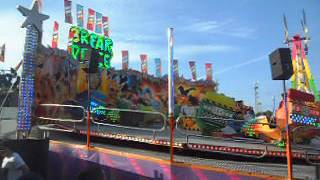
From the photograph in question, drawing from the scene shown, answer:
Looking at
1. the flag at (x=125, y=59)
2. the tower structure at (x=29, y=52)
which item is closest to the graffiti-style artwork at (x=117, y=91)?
the flag at (x=125, y=59)

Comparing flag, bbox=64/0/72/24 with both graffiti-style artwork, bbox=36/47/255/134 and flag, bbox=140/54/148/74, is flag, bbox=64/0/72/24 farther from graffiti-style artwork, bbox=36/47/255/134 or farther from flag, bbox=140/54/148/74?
flag, bbox=140/54/148/74

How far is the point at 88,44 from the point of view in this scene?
2575 centimetres

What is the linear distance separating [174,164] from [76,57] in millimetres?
17274

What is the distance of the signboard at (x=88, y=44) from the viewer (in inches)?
945

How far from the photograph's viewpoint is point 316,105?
492 inches

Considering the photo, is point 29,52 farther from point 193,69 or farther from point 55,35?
point 193,69

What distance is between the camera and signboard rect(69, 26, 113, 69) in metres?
24.0

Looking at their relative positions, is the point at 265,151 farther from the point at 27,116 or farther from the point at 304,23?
the point at 304,23

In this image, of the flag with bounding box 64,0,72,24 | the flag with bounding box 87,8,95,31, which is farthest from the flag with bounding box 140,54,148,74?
the flag with bounding box 64,0,72,24

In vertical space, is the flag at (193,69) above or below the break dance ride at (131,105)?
above

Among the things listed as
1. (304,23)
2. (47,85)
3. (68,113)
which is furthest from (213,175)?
(304,23)

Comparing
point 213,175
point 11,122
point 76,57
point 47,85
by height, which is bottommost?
point 213,175

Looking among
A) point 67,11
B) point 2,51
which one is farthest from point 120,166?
point 67,11

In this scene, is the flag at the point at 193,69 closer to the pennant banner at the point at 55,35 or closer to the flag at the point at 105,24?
the flag at the point at 105,24
